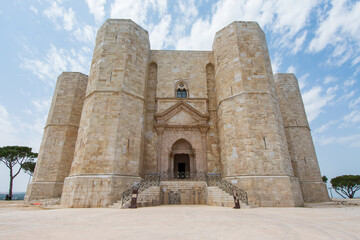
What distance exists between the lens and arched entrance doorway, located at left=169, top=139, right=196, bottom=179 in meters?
14.5

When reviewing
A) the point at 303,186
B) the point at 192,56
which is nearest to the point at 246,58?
the point at 192,56

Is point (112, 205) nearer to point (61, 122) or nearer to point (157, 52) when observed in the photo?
point (61, 122)

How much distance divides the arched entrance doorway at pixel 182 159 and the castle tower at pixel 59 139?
8.72 m

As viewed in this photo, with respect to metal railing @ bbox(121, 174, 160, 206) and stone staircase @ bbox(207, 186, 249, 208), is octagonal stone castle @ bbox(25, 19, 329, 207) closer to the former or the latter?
stone staircase @ bbox(207, 186, 249, 208)

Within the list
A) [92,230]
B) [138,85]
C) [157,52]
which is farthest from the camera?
[157,52]

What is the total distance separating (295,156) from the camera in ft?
52.9

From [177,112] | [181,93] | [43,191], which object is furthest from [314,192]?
[43,191]

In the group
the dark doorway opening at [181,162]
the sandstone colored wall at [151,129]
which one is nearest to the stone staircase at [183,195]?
the sandstone colored wall at [151,129]

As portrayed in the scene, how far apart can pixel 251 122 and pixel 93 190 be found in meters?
10.1

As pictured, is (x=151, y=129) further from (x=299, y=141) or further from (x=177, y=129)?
(x=299, y=141)

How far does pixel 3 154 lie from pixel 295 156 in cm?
3213

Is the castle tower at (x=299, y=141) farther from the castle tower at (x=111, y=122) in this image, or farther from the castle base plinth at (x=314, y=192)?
the castle tower at (x=111, y=122)

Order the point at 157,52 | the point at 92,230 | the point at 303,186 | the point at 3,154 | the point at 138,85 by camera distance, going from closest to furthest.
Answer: the point at 92,230 → the point at 138,85 → the point at 303,186 → the point at 157,52 → the point at 3,154

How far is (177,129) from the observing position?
49.2 feet
